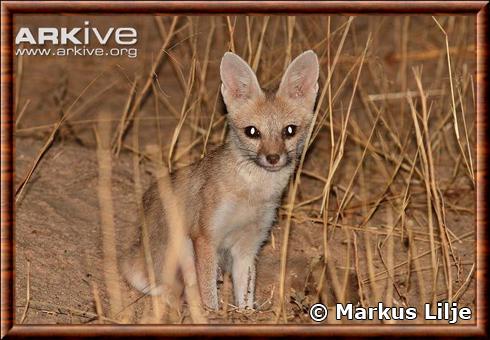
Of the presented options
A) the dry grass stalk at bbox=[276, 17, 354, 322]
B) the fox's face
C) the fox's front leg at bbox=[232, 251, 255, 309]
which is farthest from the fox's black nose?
the fox's front leg at bbox=[232, 251, 255, 309]

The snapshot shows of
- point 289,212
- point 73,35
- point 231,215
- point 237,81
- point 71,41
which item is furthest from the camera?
point 71,41

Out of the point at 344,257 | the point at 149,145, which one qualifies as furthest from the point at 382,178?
the point at 149,145

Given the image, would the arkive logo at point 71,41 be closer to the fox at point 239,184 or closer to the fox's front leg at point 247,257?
the fox at point 239,184

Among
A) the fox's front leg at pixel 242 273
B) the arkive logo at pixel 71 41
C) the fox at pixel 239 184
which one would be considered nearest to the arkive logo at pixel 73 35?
the arkive logo at pixel 71 41

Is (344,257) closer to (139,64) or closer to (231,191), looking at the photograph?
(231,191)

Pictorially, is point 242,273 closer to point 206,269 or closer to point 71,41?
point 206,269

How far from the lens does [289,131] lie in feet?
14.6

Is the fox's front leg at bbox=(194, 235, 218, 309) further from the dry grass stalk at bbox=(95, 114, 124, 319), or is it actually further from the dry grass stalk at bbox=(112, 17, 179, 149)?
the dry grass stalk at bbox=(112, 17, 179, 149)

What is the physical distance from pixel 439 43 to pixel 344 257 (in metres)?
4.14

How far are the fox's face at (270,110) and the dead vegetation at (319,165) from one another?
0.27 meters

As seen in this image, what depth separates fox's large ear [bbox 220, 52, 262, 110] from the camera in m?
4.43

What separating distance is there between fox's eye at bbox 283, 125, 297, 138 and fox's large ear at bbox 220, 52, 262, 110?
0.87 ft

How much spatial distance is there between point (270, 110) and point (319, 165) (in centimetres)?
206

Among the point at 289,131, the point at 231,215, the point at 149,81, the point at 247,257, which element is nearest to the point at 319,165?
the point at 149,81
